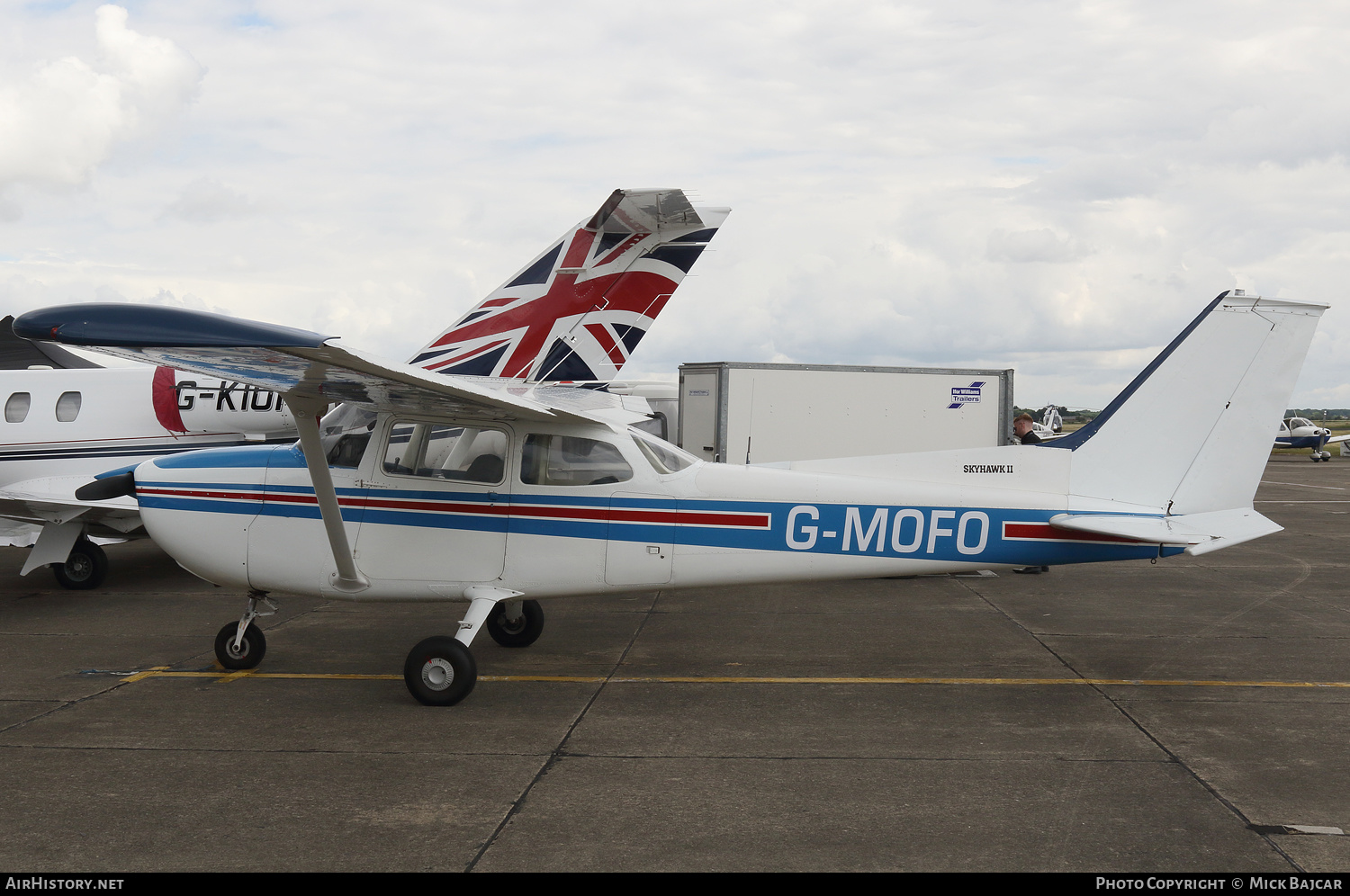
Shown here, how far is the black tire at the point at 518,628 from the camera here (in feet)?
27.0

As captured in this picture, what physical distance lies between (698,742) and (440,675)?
1.85m

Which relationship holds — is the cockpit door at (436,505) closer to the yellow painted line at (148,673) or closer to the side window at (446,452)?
the side window at (446,452)

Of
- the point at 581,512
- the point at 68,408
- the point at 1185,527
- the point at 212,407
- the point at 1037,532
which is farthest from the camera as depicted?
the point at 68,408

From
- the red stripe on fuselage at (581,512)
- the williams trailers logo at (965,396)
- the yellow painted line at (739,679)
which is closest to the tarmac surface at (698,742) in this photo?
the yellow painted line at (739,679)

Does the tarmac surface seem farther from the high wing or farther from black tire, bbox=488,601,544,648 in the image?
the high wing

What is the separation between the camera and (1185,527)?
21.8 ft

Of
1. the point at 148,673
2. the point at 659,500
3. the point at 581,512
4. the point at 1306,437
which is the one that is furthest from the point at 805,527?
the point at 1306,437

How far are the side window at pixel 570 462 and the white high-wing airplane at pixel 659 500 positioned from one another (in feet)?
0.04

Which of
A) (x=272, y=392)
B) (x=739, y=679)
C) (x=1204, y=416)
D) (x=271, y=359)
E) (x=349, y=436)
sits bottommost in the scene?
(x=739, y=679)

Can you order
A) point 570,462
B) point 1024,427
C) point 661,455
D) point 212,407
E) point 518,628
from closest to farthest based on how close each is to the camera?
1. point 570,462
2. point 661,455
3. point 518,628
4. point 212,407
5. point 1024,427

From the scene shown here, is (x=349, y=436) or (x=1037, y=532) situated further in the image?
(x=349, y=436)

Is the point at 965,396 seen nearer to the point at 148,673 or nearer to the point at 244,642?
the point at 244,642
